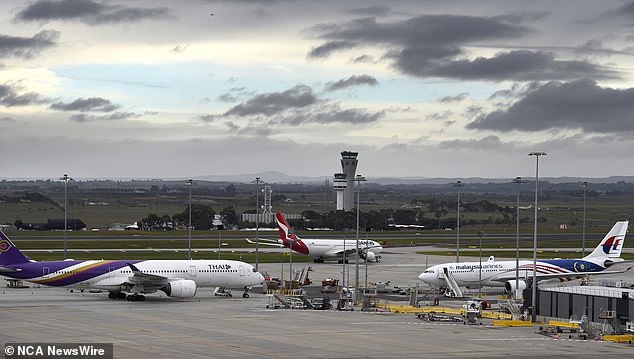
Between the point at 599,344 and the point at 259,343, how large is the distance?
836 inches

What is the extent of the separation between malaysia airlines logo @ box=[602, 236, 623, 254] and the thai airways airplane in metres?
42.8

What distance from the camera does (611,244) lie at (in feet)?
356

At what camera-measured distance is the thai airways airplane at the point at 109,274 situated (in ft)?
294

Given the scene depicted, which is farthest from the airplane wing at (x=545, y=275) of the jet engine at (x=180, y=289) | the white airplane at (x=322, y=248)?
the white airplane at (x=322, y=248)

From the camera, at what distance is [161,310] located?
274ft

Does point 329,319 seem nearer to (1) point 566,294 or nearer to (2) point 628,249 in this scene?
(1) point 566,294

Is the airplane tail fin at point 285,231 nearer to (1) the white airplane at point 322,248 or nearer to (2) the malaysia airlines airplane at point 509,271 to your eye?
(1) the white airplane at point 322,248

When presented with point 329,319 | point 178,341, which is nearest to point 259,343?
point 178,341

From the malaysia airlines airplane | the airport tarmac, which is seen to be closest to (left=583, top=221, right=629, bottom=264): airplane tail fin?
the malaysia airlines airplane

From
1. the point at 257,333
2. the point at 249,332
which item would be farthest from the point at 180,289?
the point at 257,333

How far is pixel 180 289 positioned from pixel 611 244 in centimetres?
4594

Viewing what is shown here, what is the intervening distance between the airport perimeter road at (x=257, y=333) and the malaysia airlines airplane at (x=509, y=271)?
2068cm

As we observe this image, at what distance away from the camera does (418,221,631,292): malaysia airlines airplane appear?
10206 cm

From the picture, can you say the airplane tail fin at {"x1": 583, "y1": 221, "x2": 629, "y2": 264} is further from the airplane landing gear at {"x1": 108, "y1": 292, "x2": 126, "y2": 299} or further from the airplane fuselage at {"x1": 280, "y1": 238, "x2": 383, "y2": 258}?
the airplane landing gear at {"x1": 108, "y1": 292, "x2": 126, "y2": 299}
